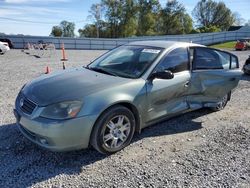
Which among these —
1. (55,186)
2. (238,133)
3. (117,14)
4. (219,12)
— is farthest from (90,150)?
(219,12)

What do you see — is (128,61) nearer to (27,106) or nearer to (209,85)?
(209,85)

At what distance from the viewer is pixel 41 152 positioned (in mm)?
4004

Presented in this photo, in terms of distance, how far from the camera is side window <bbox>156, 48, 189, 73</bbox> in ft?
15.2

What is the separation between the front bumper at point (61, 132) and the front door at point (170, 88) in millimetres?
1126

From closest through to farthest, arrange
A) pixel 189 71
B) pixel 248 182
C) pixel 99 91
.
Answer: pixel 248 182 → pixel 99 91 → pixel 189 71

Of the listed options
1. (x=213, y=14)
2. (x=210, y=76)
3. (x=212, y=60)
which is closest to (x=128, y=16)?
(x=213, y=14)

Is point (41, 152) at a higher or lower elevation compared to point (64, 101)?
lower

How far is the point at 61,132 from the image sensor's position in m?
3.47

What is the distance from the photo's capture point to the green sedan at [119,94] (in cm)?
356

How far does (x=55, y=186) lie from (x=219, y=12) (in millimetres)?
82306

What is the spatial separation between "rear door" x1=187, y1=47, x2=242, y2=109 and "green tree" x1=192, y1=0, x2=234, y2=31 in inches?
2962

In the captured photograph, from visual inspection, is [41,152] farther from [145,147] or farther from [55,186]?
[145,147]

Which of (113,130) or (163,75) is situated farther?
(163,75)

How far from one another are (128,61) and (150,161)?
5.73 ft
